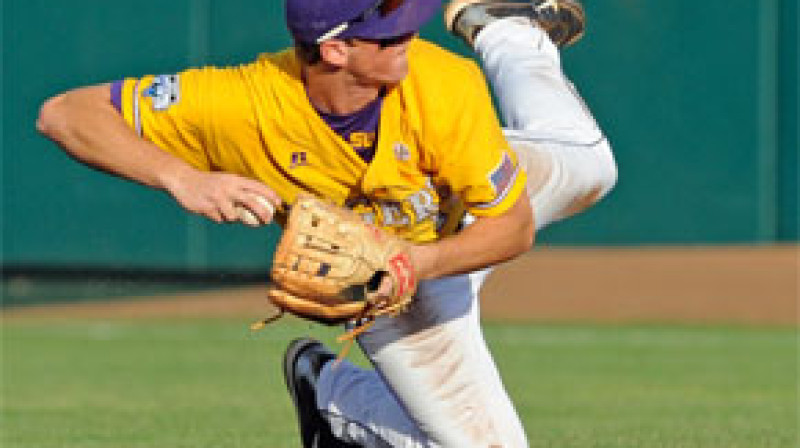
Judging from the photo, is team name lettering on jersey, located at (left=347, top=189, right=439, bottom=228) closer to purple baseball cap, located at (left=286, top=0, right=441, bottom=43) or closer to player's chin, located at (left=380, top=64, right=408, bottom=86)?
player's chin, located at (left=380, top=64, right=408, bottom=86)

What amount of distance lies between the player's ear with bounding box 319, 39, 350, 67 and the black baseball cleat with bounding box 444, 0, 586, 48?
4.66ft

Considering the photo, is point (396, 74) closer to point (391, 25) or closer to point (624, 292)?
point (391, 25)

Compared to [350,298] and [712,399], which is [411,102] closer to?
[350,298]

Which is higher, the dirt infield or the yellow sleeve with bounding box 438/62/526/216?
the yellow sleeve with bounding box 438/62/526/216

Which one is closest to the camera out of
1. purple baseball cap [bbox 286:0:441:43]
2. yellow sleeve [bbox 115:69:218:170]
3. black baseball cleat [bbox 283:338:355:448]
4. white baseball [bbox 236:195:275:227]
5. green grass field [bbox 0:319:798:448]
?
white baseball [bbox 236:195:275:227]

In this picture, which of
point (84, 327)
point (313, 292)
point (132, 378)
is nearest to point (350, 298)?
point (313, 292)

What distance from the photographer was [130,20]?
1514cm

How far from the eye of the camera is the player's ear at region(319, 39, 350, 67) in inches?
180

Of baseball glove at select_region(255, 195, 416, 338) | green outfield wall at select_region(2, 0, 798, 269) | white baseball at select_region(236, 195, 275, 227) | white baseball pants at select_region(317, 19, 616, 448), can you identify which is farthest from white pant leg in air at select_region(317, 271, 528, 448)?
green outfield wall at select_region(2, 0, 798, 269)

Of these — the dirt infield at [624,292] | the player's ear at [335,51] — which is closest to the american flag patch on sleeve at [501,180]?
the player's ear at [335,51]

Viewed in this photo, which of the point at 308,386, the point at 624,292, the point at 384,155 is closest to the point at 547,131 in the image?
the point at 384,155

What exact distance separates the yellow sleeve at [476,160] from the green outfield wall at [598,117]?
970 centimetres

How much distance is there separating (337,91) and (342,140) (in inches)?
5.5

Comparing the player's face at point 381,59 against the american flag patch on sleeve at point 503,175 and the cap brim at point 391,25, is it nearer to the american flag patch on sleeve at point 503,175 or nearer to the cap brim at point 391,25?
the cap brim at point 391,25
